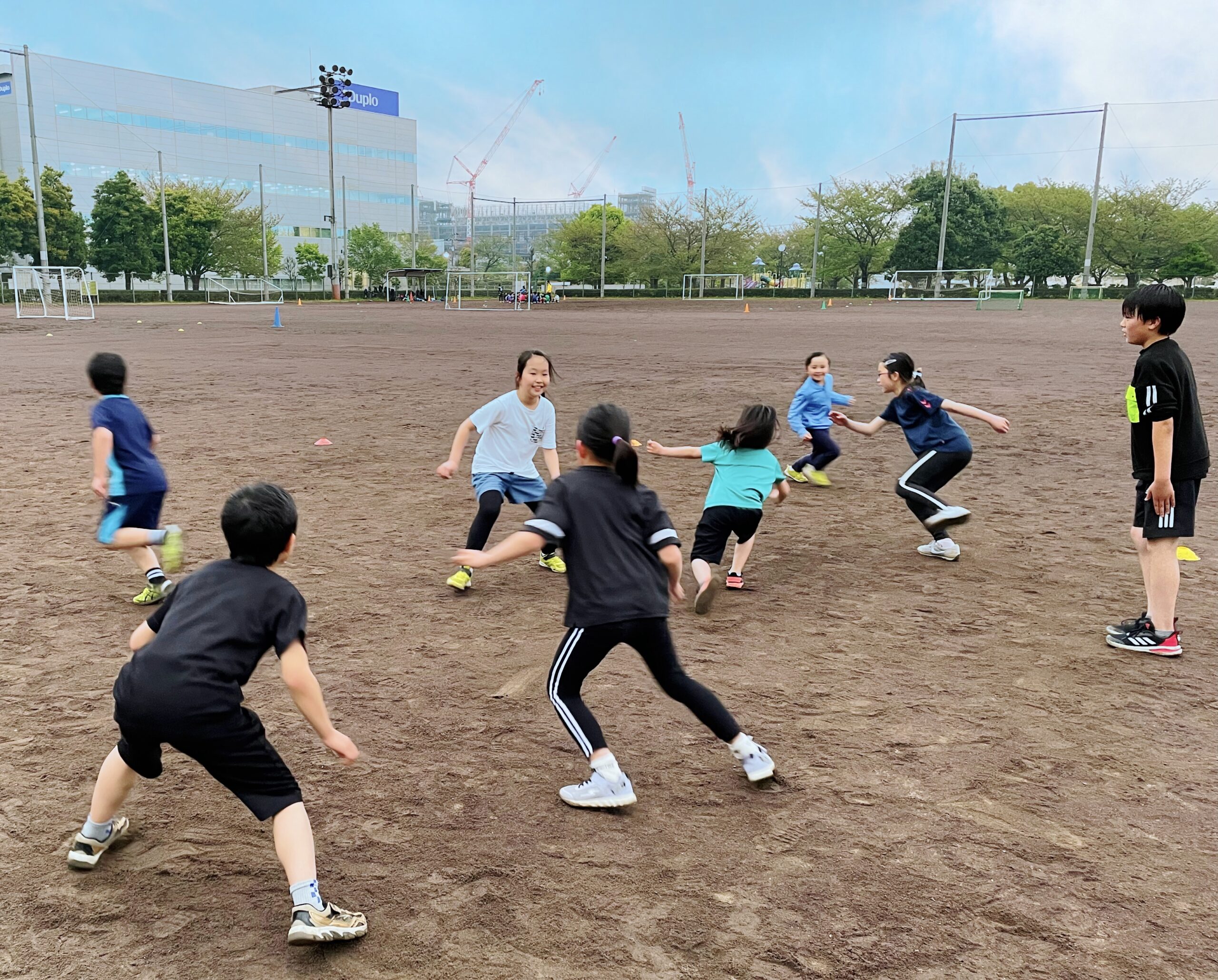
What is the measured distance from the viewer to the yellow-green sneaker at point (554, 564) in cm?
629

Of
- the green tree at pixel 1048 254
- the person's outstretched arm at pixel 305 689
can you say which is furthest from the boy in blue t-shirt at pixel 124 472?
the green tree at pixel 1048 254

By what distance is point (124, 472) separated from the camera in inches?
198

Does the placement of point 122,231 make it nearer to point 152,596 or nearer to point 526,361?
point 152,596

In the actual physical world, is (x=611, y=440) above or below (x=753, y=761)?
above

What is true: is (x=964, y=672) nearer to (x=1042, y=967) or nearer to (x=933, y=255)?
(x=1042, y=967)

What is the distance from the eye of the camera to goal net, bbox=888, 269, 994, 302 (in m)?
58.6

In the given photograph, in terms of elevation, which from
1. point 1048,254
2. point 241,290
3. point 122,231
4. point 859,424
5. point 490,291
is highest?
point 1048,254

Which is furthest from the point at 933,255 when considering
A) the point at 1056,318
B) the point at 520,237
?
the point at 520,237

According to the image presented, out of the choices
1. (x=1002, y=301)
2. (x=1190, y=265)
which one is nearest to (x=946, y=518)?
(x=1002, y=301)

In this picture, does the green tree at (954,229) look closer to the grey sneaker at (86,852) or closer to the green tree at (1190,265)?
the green tree at (1190,265)

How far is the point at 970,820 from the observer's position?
326cm

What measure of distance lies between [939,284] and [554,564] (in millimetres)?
57771

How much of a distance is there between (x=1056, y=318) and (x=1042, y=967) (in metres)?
38.6

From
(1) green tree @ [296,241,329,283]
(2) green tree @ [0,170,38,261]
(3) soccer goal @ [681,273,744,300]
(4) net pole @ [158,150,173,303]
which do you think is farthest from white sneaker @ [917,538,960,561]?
(1) green tree @ [296,241,329,283]
